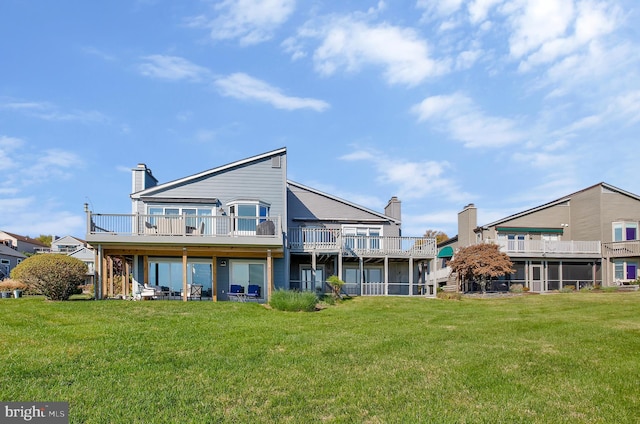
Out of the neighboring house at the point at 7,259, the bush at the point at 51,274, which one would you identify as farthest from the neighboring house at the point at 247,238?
the neighboring house at the point at 7,259

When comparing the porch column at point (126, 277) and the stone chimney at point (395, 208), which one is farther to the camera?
the stone chimney at point (395, 208)

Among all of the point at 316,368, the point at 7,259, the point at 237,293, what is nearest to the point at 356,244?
the point at 237,293

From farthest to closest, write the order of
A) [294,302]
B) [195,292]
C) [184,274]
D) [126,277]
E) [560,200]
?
[560,200], [126,277], [195,292], [184,274], [294,302]

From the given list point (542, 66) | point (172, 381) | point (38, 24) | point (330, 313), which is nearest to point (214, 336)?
point (172, 381)

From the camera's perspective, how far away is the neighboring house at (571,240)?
29.8 meters

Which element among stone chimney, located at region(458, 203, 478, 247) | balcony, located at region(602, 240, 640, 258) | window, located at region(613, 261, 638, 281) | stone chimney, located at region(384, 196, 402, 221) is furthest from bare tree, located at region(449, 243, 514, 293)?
window, located at region(613, 261, 638, 281)

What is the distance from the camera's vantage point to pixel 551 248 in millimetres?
29984

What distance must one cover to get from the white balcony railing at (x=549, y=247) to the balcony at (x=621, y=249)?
46cm

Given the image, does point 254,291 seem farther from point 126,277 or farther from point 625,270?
point 625,270

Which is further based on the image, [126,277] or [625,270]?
[625,270]

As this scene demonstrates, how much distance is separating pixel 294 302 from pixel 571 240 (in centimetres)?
2356

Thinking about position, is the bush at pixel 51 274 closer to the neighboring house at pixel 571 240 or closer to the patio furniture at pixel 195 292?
the patio furniture at pixel 195 292

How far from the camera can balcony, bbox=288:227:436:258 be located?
2420cm

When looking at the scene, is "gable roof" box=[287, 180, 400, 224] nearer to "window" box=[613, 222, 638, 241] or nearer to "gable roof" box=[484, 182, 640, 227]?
"gable roof" box=[484, 182, 640, 227]
